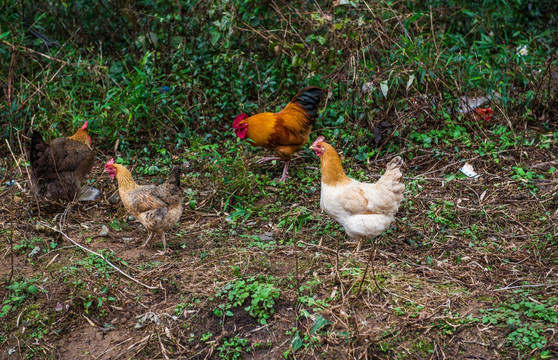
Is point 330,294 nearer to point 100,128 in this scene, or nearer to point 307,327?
point 307,327

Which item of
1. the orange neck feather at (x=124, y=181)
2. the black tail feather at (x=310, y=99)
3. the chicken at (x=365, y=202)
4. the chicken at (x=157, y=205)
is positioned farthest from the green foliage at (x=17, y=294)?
the black tail feather at (x=310, y=99)

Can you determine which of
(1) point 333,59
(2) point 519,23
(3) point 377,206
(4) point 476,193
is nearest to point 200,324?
(3) point 377,206

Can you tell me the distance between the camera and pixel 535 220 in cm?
538

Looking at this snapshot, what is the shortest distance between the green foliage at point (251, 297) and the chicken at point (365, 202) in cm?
106

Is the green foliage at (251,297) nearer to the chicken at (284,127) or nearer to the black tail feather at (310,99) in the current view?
the chicken at (284,127)

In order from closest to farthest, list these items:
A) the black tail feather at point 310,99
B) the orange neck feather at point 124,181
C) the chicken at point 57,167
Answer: the orange neck feather at point 124,181 < the chicken at point 57,167 < the black tail feather at point 310,99

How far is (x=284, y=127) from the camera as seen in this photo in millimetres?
6520

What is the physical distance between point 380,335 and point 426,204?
7.44 feet

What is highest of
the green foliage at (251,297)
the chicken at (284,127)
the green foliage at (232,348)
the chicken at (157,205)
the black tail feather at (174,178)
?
the black tail feather at (174,178)

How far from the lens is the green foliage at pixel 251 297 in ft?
13.6

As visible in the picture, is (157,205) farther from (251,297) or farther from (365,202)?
(365,202)

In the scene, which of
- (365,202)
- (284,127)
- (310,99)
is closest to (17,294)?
(365,202)

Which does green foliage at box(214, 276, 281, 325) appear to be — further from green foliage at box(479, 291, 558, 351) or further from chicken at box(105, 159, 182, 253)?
green foliage at box(479, 291, 558, 351)

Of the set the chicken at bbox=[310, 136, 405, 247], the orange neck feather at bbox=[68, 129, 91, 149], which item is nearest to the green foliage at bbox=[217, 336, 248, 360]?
the chicken at bbox=[310, 136, 405, 247]
